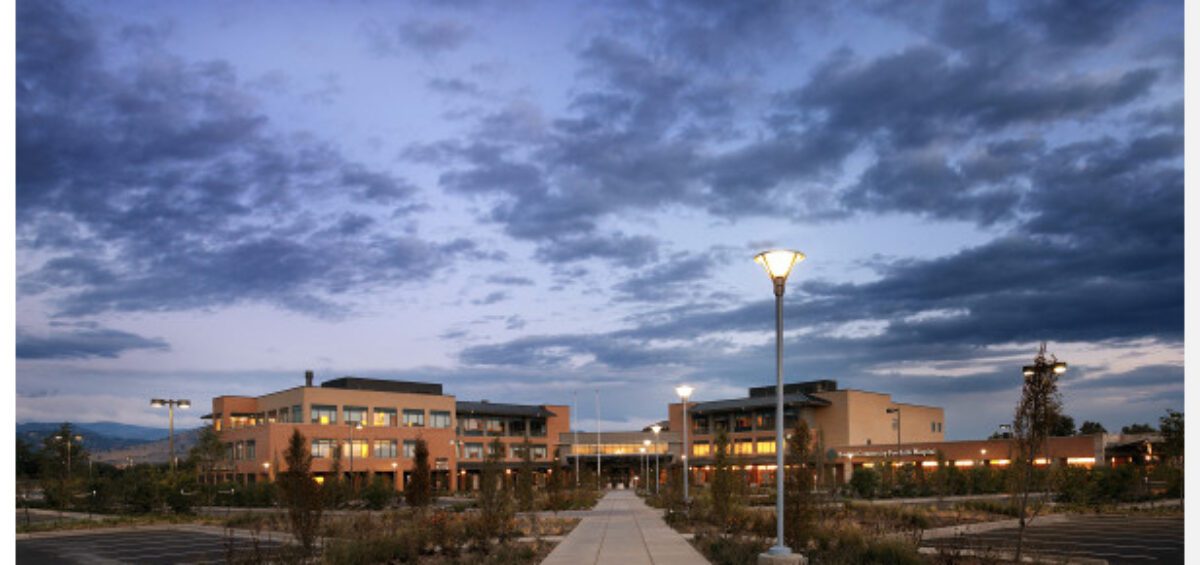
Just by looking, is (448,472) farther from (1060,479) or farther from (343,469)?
(1060,479)

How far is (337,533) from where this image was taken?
29562 mm

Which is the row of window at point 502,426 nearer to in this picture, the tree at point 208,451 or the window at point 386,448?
the window at point 386,448

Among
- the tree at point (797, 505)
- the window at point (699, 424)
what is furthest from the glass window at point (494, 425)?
the tree at point (797, 505)

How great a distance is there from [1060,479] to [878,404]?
6102 cm

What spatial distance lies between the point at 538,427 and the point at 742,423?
28.3 m

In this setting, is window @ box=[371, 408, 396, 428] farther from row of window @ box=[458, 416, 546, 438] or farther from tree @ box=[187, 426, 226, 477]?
row of window @ box=[458, 416, 546, 438]

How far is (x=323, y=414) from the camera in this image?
9069cm

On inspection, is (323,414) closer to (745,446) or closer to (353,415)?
(353,415)

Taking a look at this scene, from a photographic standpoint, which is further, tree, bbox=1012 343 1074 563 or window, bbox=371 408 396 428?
window, bbox=371 408 396 428

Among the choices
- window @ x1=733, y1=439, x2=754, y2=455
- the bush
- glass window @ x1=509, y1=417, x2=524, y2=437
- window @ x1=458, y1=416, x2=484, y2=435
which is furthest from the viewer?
glass window @ x1=509, y1=417, x2=524, y2=437

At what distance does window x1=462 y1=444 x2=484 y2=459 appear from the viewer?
111250mm

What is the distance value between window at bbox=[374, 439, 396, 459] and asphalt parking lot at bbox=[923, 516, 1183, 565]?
69995 millimetres

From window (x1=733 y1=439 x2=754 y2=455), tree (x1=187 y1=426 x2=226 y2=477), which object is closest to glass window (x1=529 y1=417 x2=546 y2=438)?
window (x1=733 y1=439 x2=754 y2=455)
